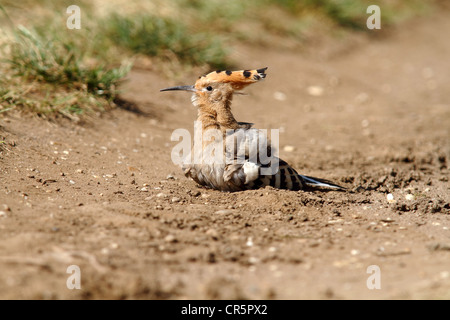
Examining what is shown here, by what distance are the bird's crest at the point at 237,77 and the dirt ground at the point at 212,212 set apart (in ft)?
2.89

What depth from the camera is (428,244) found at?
138 inches

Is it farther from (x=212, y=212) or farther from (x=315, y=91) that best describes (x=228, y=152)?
(x=315, y=91)

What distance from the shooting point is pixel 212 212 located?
389cm

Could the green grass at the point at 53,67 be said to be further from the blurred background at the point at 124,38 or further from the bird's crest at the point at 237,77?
the bird's crest at the point at 237,77

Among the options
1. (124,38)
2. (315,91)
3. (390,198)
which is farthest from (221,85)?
(315,91)

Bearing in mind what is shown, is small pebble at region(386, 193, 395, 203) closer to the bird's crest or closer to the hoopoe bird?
the hoopoe bird

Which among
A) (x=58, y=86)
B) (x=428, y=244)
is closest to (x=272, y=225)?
(x=428, y=244)

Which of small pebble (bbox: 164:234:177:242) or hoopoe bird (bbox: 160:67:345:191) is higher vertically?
hoopoe bird (bbox: 160:67:345:191)

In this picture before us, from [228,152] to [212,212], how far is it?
581 millimetres

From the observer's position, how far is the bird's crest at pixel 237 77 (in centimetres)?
454

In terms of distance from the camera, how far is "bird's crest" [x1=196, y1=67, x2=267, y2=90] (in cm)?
454

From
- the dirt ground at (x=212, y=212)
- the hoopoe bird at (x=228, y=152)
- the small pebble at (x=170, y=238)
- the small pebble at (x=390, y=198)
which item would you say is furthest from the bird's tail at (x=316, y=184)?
the small pebble at (x=170, y=238)

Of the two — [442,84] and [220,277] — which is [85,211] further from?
[442,84]

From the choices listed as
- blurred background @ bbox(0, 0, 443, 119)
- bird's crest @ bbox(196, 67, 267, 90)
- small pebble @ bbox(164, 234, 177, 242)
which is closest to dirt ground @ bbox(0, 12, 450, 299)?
small pebble @ bbox(164, 234, 177, 242)
